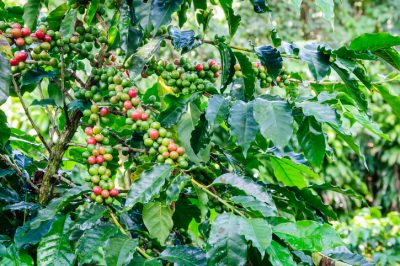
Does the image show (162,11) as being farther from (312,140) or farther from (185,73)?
(312,140)

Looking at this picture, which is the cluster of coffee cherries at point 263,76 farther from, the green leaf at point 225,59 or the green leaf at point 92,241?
the green leaf at point 92,241

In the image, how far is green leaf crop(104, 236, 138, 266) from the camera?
695 mm

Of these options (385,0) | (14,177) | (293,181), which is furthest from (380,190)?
(14,177)

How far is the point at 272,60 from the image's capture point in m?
0.84

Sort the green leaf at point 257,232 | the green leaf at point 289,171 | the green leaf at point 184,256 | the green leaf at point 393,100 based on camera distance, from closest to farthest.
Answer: the green leaf at point 257,232
the green leaf at point 184,256
the green leaf at point 393,100
the green leaf at point 289,171

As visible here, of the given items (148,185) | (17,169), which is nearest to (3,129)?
(17,169)

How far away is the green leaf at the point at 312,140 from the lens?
32.5 inches

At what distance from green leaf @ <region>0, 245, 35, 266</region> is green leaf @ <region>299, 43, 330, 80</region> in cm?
53

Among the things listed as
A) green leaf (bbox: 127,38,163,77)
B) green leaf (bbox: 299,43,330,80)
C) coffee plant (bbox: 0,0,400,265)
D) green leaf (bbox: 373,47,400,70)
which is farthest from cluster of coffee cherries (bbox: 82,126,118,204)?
green leaf (bbox: 373,47,400,70)

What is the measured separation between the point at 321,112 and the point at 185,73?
273mm

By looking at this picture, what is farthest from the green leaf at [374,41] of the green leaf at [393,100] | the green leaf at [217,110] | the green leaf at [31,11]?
the green leaf at [31,11]

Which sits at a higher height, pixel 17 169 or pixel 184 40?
pixel 184 40

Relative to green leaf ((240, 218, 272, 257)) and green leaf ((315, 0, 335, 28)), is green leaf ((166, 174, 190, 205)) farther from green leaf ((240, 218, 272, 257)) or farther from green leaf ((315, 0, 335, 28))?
green leaf ((315, 0, 335, 28))

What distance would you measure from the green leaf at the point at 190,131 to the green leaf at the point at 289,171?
0.24 meters
